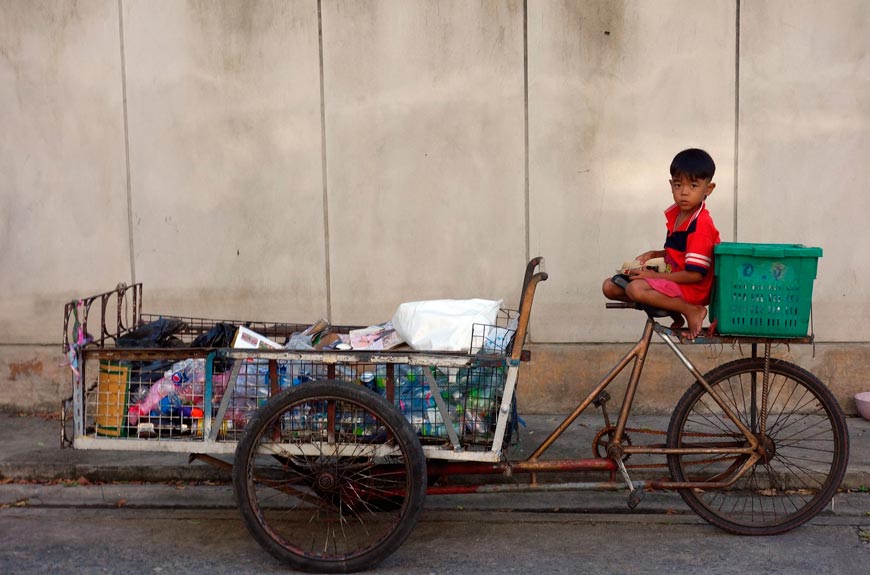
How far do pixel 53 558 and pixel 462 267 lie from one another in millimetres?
3382

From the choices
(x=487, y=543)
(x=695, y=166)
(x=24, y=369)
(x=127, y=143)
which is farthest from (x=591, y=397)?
(x=24, y=369)

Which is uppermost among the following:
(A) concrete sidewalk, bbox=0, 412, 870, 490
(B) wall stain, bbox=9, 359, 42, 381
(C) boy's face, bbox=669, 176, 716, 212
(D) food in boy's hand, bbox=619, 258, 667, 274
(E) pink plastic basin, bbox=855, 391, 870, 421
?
(C) boy's face, bbox=669, 176, 716, 212

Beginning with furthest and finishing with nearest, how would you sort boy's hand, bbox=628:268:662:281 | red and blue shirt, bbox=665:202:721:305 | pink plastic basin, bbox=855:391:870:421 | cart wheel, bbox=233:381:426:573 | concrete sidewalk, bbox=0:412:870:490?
1. pink plastic basin, bbox=855:391:870:421
2. concrete sidewalk, bbox=0:412:870:490
3. boy's hand, bbox=628:268:662:281
4. red and blue shirt, bbox=665:202:721:305
5. cart wheel, bbox=233:381:426:573

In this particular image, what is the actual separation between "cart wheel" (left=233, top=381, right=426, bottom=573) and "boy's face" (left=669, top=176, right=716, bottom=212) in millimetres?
1578

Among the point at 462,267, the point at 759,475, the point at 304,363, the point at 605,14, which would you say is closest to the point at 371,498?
the point at 304,363

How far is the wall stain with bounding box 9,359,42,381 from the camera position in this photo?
6953mm

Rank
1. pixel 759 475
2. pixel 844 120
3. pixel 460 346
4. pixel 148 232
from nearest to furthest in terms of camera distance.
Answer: pixel 460 346, pixel 759 475, pixel 844 120, pixel 148 232

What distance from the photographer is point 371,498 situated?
169 inches

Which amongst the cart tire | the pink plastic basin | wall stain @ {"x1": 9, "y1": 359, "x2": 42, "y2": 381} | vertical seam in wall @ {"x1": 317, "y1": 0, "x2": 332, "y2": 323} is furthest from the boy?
wall stain @ {"x1": 9, "y1": 359, "x2": 42, "y2": 381}

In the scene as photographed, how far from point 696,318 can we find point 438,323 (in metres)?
1.13

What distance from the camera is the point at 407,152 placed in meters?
6.76

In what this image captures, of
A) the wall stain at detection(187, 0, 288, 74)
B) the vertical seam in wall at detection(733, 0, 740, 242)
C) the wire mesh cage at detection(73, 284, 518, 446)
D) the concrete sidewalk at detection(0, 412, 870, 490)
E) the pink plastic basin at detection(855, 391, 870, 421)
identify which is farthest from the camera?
the wall stain at detection(187, 0, 288, 74)

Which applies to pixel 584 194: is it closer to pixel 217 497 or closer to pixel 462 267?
pixel 462 267

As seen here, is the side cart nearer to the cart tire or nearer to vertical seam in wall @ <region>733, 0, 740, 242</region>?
the cart tire
